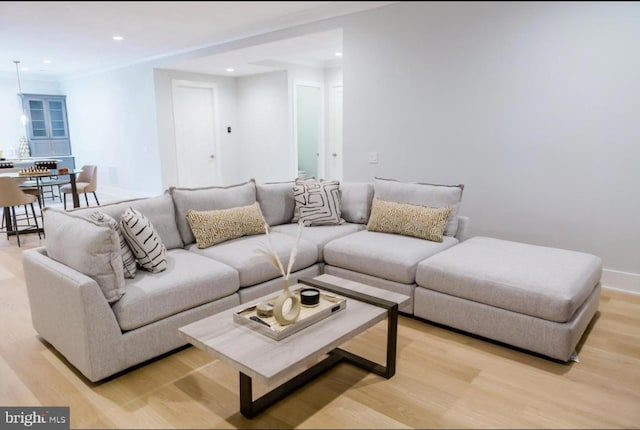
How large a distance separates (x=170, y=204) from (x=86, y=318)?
118 cm

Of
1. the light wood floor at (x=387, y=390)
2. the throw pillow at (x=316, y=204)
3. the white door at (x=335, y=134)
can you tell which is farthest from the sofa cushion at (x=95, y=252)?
the white door at (x=335, y=134)

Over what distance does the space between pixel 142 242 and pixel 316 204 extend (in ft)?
5.22

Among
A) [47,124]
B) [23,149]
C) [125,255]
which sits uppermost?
[47,124]

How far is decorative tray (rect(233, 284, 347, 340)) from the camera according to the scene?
5.92 feet

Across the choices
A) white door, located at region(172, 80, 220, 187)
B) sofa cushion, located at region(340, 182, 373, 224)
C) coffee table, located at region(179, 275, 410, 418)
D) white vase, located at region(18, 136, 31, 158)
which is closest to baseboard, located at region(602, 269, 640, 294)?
sofa cushion, located at region(340, 182, 373, 224)

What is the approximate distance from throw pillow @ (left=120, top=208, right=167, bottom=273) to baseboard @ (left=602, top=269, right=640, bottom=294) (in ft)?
11.0

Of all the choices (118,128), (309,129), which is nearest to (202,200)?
(309,129)

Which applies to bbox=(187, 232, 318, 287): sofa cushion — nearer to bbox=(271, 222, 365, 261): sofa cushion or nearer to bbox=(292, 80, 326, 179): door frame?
bbox=(271, 222, 365, 261): sofa cushion

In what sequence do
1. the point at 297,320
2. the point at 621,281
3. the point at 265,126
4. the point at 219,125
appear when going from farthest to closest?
the point at 219,125
the point at 265,126
the point at 621,281
the point at 297,320

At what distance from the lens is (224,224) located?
3.09 meters

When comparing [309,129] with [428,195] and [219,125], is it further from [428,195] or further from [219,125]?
[428,195]

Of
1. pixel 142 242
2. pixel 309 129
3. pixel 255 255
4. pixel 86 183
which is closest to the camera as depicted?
pixel 142 242

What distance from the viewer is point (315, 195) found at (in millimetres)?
3650

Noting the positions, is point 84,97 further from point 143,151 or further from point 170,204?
point 170,204
